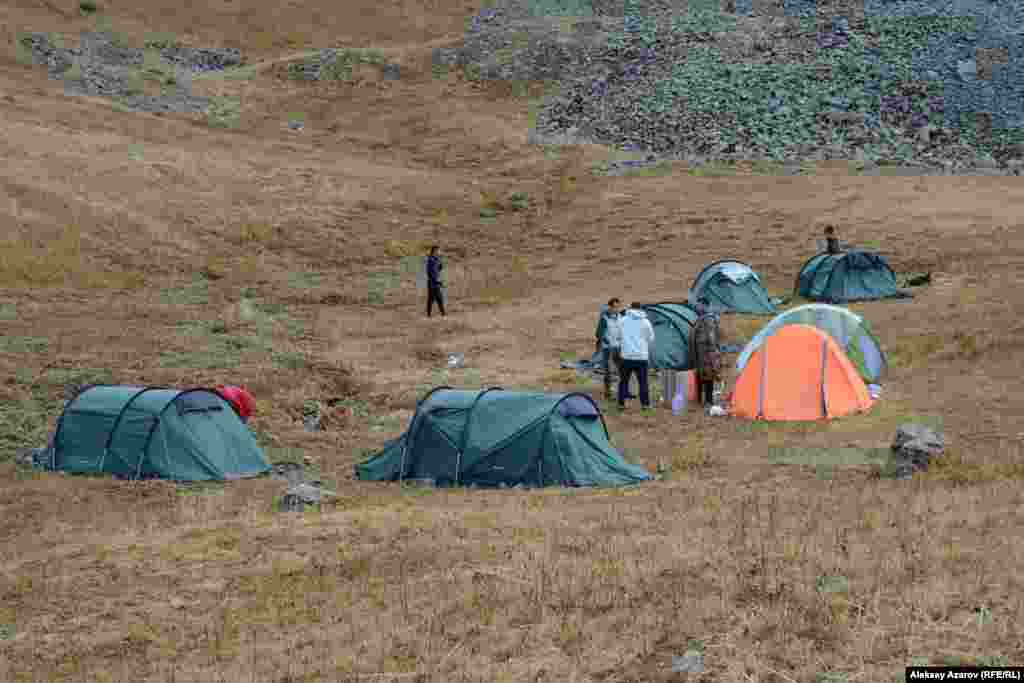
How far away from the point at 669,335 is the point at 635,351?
13.7ft

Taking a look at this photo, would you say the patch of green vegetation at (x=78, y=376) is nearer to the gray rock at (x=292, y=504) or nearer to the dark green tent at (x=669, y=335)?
the gray rock at (x=292, y=504)

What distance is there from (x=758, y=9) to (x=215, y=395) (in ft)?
196

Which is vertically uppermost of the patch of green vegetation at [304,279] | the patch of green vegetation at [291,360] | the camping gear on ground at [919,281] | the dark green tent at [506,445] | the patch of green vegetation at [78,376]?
the patch of green vegetation at [304,279]

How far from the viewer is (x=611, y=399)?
85.1 ft

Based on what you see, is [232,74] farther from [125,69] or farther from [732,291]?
[732,291]

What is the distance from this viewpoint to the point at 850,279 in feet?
115

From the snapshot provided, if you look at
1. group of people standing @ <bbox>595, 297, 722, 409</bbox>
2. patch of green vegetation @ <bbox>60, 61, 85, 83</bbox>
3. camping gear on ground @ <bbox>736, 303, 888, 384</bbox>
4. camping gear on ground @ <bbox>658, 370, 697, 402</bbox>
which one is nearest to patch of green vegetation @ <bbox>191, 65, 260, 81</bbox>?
patch of green vegetation @ <bbox>60, 61, 85, 83</bbox>

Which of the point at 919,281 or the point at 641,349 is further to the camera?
the point at 919,281

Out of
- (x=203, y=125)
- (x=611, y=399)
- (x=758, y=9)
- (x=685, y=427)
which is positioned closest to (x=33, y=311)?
(x=611, y=399)

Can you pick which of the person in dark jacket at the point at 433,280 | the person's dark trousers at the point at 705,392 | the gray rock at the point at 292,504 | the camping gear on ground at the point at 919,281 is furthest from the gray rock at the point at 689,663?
the camping gear on ground at the point at 919,281

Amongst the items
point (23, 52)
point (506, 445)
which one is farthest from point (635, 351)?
point (23, 52)

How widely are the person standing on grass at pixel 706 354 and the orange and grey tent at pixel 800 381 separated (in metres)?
0.79

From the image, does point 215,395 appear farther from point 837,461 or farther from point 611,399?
point 837,461

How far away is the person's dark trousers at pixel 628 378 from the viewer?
24.9 meters
